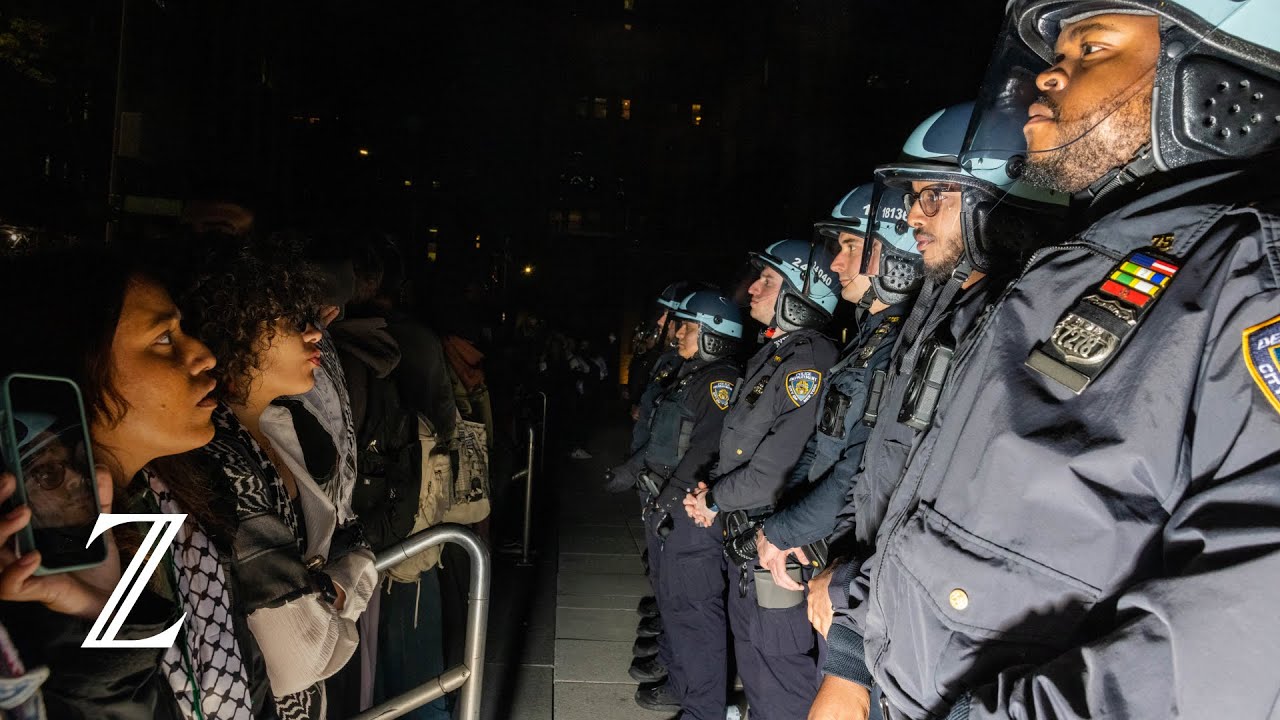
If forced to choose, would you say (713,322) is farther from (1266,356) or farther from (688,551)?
(1266,356)

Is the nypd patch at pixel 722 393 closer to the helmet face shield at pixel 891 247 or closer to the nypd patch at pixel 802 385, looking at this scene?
the nypd patch at pixel 802 385

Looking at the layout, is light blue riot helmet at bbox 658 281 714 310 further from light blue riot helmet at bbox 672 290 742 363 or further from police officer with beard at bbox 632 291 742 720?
police officer with beard at bbox 632 291 742 720

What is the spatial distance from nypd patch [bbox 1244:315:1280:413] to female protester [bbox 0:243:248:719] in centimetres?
177

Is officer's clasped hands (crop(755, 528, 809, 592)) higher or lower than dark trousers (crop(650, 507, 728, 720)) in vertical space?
higher

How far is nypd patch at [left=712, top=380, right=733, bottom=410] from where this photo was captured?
5.44m

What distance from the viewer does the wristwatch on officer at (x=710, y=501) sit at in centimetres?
448

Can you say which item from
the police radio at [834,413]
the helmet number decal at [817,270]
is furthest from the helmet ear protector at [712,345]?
the police radio at [834,413]

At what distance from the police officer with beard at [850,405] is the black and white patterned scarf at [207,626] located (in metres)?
2.16

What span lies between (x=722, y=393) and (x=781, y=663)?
2.01 metres

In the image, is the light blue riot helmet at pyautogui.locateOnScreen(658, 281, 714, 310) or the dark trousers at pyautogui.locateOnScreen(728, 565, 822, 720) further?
the light blue riot helmet at pyautogui.locateOnScreen(658, 281, 714, 310)

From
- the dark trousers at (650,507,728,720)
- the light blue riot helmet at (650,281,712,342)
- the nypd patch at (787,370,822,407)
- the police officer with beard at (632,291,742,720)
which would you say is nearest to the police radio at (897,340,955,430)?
the nypd patch at (787,370,822,407)

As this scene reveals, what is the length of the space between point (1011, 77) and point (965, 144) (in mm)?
224

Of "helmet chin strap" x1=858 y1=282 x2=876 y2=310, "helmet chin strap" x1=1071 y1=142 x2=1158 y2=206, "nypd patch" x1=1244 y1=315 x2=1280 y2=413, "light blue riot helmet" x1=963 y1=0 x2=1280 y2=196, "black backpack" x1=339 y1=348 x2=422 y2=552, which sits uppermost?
"light blue riot helmet" x1=963 y1=0 x2=1280 y2=196

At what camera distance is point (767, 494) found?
4.18 metres
